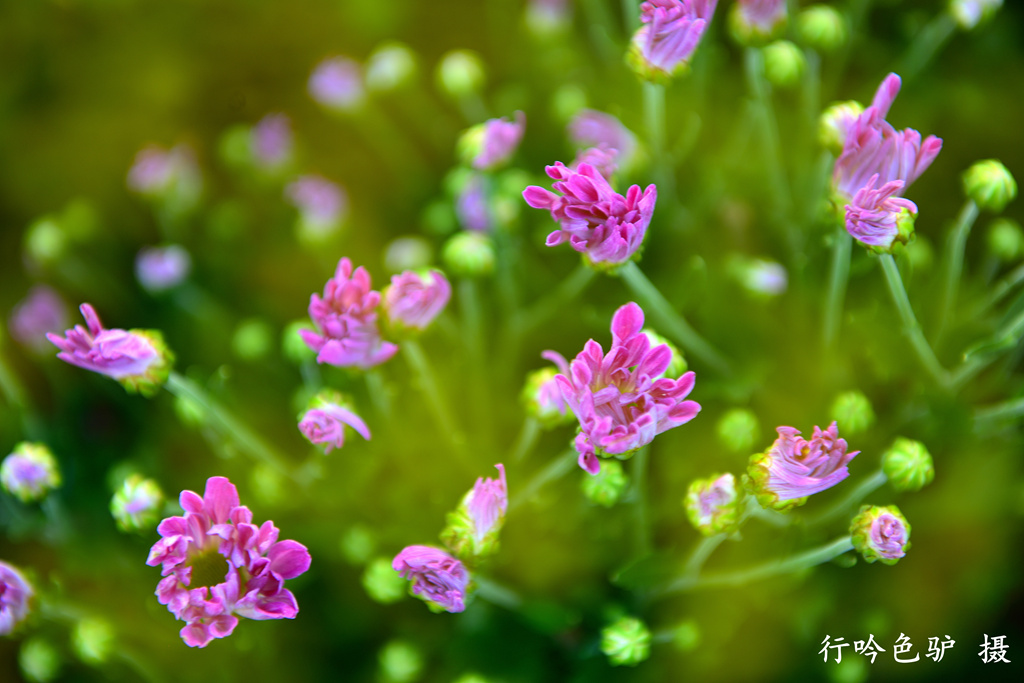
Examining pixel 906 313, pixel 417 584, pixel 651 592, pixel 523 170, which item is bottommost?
pixel 417 584

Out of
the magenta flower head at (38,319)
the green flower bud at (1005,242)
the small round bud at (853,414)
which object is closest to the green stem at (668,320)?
the small round bud at (853,414)

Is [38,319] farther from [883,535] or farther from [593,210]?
[883,535]

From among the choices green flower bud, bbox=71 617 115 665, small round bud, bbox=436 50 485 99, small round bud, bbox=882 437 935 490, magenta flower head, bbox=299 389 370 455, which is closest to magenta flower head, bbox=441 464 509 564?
magenta flower head, bbox=299 389 370 455

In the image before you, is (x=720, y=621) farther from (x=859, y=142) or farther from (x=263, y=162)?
(x=263, y=162)

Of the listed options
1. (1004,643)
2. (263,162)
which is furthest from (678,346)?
(263,162)

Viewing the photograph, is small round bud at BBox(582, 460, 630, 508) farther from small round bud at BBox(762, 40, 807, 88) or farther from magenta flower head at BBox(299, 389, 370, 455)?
small round bud at BBox(762, 40, 807, 88)
